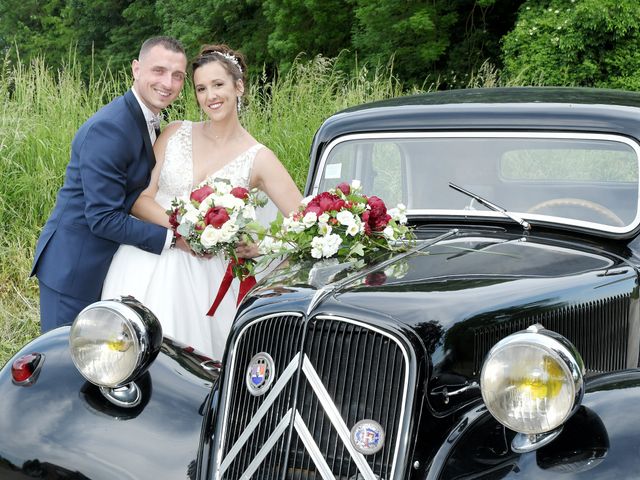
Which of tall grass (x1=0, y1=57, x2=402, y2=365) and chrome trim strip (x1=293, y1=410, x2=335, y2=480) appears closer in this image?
chrome trim strip (x1=293, y1=410, x2=335, y2=480)

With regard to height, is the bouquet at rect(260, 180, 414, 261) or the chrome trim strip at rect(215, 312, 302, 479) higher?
the bouquet at rect(260, 180, 414, 261)

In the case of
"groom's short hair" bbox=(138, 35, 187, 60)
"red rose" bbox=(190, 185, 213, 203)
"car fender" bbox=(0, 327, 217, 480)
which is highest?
"groom's short hair" bbox=(138, 35, 187, 60)

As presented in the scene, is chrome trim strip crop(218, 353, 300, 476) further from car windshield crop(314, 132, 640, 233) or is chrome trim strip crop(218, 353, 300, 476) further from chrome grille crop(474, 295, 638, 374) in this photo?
car windshield crop(314, 132, 640, 233)

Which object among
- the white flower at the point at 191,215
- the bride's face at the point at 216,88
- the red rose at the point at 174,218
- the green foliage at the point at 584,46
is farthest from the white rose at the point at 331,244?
the green foliage at the point at 584,46

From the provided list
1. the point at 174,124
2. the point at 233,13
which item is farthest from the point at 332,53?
the point at 174,124

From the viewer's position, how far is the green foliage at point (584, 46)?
39.7 ft

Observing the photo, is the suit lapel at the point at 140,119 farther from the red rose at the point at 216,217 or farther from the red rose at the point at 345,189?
the red rose at the point at 345,189

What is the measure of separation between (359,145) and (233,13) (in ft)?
51.5

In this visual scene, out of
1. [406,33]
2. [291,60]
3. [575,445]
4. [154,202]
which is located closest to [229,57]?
[154,202]

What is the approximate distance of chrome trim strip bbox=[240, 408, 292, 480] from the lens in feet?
9.29

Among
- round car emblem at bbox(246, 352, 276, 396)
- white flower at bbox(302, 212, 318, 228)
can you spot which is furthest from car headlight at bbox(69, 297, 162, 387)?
white flower at bbox(302, 212, 318, 228)

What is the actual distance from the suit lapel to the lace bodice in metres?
0.11

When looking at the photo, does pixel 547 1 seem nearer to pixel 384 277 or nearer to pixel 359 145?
pixel 359 145

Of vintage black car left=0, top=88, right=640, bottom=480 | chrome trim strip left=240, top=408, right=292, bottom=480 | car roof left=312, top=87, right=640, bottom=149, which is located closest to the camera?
vintage black car left=0, top=88, right=640, bottom=480
